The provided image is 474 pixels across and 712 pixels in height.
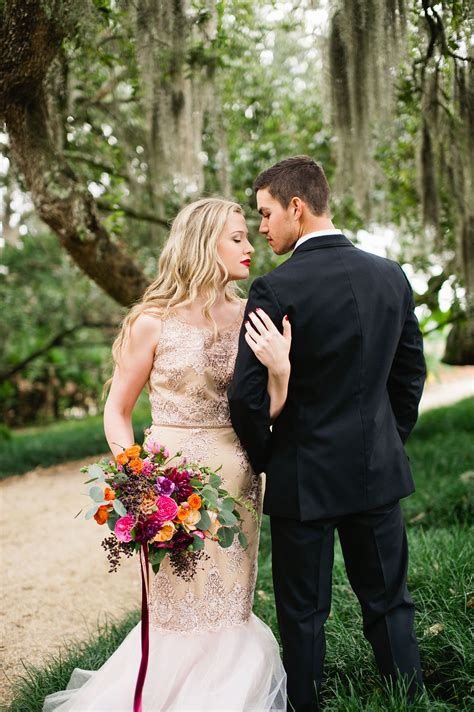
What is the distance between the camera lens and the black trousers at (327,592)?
7.66 ft

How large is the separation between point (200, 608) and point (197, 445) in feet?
1.96

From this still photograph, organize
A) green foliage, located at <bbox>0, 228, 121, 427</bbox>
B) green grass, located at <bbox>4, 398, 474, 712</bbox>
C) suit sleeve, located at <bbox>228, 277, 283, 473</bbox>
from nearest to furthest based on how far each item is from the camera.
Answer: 1. suit sleeve, located at <bbox>228, 277, 283, 473</bbox>
2. green grass, located at <bbox>4, 398, 474, 712</bbox>
3. green foliage, located at <bbox>0, 228, 121, 427</bbox>

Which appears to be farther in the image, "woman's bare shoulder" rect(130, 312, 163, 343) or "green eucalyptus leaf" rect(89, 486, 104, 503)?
"woman's bare shoulder" rect(130, 312, 163, 343)

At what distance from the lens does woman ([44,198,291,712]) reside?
2.42 meters

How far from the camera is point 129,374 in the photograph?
2693 mm

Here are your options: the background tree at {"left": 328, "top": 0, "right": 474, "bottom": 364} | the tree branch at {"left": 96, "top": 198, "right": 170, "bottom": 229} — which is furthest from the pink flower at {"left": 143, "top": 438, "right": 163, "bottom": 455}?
the tree branch at {"left": 96, "top": 198, "right": 170, "bottom": 229}

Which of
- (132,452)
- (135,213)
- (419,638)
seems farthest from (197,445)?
(135,213)

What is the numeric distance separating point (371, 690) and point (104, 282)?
412cm

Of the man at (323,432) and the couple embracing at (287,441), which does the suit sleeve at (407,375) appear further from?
the man at (323,432)

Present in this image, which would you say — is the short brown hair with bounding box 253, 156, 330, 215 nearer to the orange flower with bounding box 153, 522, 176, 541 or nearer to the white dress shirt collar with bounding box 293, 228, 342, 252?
the white dress shirt collar with bounding box 293, 228, 342, 252

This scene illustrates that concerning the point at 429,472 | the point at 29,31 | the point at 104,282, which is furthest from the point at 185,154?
the point at 429,472

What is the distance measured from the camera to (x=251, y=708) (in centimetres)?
238

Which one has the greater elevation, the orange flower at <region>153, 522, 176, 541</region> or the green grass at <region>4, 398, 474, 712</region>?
the orange flower at <region>153, 522, 176, 541</region>

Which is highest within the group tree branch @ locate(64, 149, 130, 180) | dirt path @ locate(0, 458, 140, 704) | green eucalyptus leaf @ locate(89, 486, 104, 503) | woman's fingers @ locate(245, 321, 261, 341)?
tree branch @ locate(64, 149, 130, 180)
